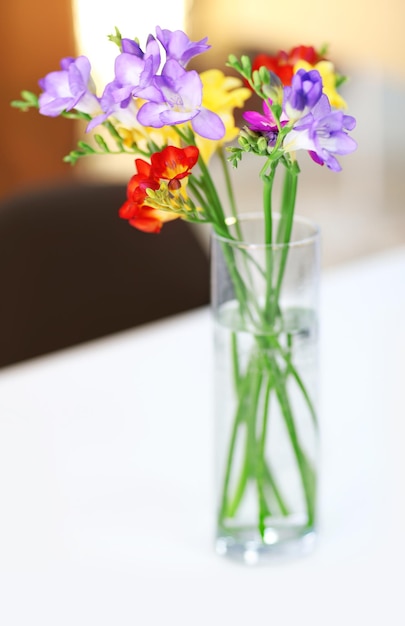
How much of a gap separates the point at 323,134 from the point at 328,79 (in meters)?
0.18

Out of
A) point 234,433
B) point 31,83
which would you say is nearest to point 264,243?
point 234,433

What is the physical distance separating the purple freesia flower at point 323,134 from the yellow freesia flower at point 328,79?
15cm

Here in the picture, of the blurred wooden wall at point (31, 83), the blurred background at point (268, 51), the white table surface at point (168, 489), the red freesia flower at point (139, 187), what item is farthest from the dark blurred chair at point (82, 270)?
the blurred wooden wall at point (31, 83)

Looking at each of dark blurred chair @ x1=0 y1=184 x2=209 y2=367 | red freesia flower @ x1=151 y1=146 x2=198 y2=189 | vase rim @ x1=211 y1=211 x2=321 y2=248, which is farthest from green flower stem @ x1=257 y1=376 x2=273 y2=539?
dark blurred chair @ x1=0 y1=184 x2=209 y2=367

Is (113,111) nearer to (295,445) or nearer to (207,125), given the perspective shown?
(207,125)

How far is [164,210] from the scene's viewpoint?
0.68 meters

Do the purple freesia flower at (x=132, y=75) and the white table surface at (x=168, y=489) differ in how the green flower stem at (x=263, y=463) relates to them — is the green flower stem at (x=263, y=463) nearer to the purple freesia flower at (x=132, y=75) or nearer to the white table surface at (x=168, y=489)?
the white table surface at (x=168, y=489)

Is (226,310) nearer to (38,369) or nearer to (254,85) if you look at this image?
(254,85)

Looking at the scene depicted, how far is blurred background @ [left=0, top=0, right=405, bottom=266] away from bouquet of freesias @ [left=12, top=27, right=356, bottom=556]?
2.96 meters

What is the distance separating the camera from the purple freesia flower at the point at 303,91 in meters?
0.62

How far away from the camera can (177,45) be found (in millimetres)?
670

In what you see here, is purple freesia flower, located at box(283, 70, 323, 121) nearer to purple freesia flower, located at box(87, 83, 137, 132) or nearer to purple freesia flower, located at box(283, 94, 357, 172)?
purple freesia flower, located at box(283, 94, 357, 172)

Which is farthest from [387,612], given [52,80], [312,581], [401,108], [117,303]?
[401,108]

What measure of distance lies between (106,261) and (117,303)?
0.07 m
